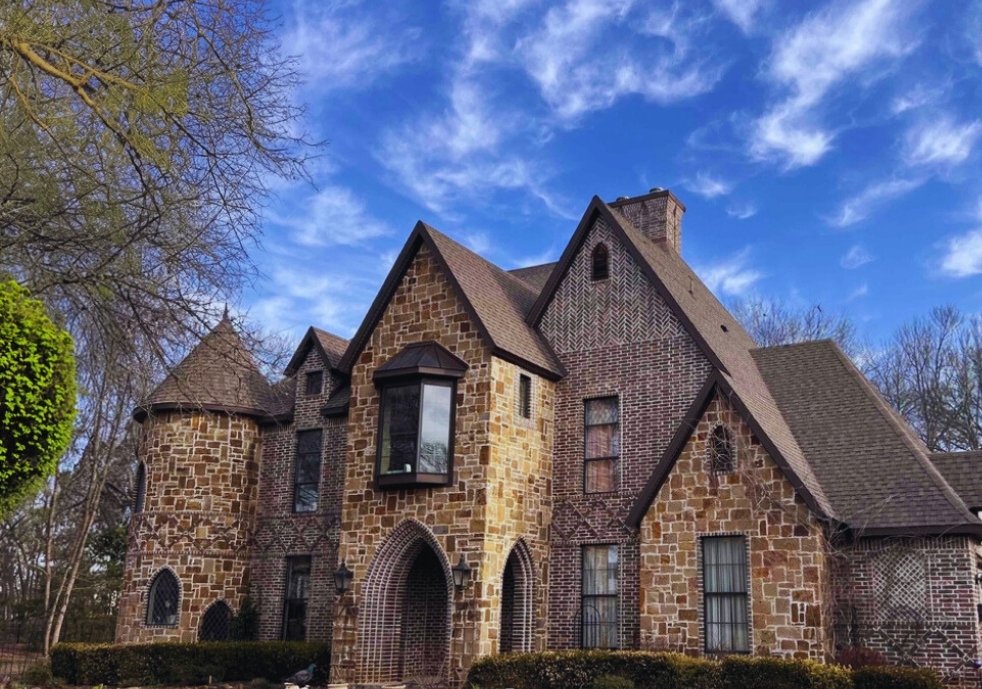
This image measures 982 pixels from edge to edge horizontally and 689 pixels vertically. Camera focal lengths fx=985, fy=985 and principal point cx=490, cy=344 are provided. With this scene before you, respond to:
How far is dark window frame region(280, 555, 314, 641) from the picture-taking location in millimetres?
22938

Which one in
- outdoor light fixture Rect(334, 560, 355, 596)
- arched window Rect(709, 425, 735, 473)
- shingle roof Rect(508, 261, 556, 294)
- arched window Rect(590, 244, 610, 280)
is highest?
shingle roof Rect(508, 261, 556, 294)

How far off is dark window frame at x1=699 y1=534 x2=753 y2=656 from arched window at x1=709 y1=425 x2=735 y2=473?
122 centimetres

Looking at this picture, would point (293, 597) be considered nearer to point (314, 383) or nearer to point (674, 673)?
point (314, 383)

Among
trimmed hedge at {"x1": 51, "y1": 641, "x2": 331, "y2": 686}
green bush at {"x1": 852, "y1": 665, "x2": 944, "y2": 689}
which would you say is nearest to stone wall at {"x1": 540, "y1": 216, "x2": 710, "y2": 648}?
green bush at {"x1": 852, "y1": 665, "x2": 944, "y2": 689}

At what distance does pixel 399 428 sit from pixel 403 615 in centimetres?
390

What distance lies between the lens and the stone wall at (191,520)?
2295cm

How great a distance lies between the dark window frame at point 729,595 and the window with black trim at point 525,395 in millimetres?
4482

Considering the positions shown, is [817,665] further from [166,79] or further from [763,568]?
[166,79]

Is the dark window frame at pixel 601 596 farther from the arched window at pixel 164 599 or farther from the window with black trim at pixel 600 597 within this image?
the arched window at pixel 164 599

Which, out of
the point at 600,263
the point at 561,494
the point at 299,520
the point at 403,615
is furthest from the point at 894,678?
the point at 299,520

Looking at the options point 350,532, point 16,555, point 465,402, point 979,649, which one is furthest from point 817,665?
point 16,555

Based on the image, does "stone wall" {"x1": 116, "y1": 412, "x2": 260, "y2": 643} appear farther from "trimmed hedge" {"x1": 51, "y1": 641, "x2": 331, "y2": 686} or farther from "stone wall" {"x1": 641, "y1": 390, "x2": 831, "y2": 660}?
"stone wall" {"x1": 641, "y1": 390, "x2": 831, "y2": 660}

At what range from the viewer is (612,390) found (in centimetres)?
2047

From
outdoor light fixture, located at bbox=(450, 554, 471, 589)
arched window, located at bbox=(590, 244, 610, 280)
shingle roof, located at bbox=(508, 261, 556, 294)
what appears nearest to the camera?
outdoor light fixture, located at bbox=(450, 554, 471, 589)
